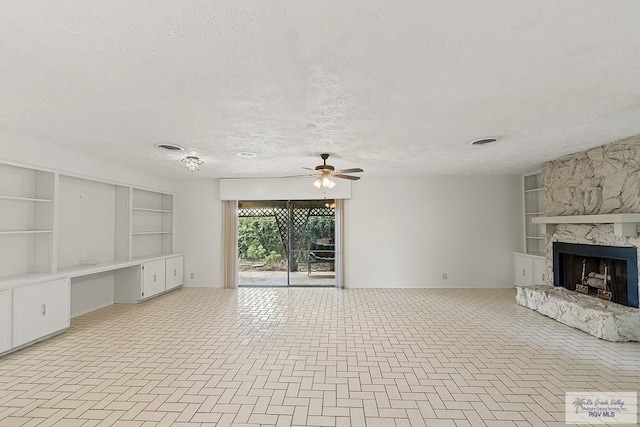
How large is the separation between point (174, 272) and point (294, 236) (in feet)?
8.98

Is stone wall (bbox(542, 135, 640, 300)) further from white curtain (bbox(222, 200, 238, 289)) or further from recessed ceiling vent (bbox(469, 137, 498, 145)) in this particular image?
white curtain (bbox(222, 200, 238, 289))

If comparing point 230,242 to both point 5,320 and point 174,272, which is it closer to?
point 174,272

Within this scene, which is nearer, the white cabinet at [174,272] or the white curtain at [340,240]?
the white cabinet at [174,272]

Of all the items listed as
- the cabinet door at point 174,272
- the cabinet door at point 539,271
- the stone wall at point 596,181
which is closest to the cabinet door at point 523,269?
the cabinet door at point 539,271

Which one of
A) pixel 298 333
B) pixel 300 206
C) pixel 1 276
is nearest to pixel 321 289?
pixel 300 206

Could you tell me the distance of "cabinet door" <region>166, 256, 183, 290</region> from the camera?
21.0 feet

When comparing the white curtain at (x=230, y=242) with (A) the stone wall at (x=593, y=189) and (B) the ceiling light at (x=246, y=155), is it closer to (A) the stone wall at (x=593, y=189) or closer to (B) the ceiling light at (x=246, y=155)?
(B) the ceiling light at (x=246, y=155)

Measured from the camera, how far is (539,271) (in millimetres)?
5879

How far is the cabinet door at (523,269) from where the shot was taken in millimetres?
6156

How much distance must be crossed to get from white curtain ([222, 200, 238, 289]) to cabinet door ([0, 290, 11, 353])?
389 centimetres

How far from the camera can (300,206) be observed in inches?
294

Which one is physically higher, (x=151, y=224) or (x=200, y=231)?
(x=151, y=224)

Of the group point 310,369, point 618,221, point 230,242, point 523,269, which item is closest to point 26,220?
point 230,242

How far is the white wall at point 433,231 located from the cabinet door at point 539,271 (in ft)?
2.55
